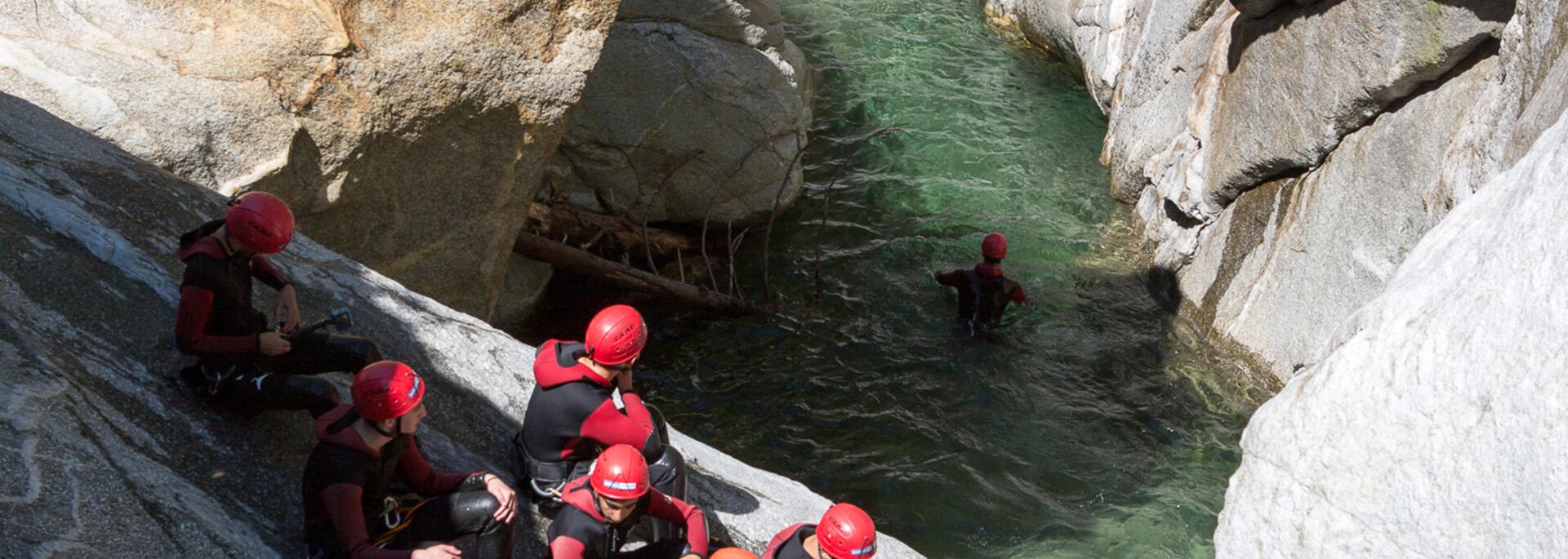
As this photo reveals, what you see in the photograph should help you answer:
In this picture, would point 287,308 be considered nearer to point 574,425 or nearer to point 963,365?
point 574,425

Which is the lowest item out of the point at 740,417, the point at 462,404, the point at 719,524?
the point at 740,417

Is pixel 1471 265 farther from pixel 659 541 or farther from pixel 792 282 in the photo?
pixel 792 282

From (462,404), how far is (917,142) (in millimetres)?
9524

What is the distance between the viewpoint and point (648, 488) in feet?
15.1

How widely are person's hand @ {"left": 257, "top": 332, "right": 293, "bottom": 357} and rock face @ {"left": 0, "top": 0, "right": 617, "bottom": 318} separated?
Answer: 225 cm

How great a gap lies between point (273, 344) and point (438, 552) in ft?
3.90

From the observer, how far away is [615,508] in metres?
4.43

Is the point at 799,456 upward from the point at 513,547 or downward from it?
downward

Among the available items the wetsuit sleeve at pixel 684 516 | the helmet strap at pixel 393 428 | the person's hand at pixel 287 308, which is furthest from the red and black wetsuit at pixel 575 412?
the person's hand at pixel 287 308

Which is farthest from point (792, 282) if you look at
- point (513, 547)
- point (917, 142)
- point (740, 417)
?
point (513, 547)

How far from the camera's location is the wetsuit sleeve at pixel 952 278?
33.0ft

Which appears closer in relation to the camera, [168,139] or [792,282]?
[168,139]

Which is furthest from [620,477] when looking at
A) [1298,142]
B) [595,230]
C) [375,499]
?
[1298,142]

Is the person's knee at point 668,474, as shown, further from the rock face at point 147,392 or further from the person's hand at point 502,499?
the person's hand at point 502,499
